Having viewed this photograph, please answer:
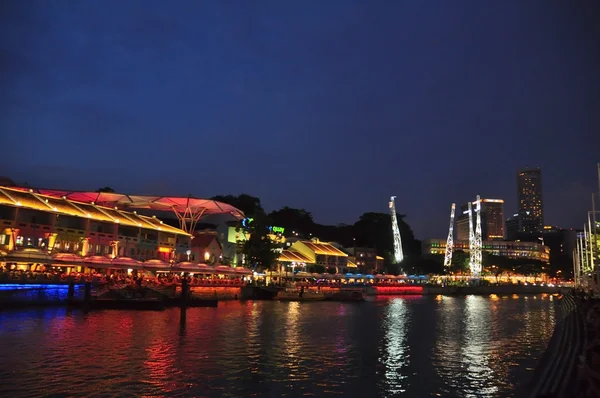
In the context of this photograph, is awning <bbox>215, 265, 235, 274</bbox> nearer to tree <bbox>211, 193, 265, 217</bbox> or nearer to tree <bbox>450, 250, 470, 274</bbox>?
tree <bbox>211, 193, 265, 217</bbox>

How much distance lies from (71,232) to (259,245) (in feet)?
92.4

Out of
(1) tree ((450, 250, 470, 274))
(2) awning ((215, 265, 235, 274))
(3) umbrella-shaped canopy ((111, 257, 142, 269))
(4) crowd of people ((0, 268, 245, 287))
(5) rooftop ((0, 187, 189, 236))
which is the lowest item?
(4) crowd of people ((0, 268, 245, 287))

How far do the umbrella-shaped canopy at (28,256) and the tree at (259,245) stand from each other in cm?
3468

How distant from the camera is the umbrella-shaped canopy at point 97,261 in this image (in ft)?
168

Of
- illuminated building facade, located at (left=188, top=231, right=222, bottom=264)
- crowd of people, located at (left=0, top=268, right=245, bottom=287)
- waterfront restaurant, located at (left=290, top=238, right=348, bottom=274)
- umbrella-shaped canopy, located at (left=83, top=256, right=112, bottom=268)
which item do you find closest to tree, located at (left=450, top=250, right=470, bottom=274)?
waterfront restaurant, located at (left=290, top=238, right=348, bottom=274)

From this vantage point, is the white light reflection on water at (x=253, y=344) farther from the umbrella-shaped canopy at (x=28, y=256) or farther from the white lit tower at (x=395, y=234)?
the white lit tower at (x=395, y=234)

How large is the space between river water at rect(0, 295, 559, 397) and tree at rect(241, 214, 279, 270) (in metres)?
41.4

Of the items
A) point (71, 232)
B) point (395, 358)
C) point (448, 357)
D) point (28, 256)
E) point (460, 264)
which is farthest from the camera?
point (460, 264)

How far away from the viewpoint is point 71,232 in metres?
60.6

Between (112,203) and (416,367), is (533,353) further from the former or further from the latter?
(112,203)

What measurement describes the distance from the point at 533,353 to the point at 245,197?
10225 centimetres

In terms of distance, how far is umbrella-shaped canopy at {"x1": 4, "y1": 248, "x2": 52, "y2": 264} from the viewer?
46.0m

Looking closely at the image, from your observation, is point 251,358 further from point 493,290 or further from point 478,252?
point 478,252

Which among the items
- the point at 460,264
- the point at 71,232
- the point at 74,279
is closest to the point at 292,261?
the point at 71,232
